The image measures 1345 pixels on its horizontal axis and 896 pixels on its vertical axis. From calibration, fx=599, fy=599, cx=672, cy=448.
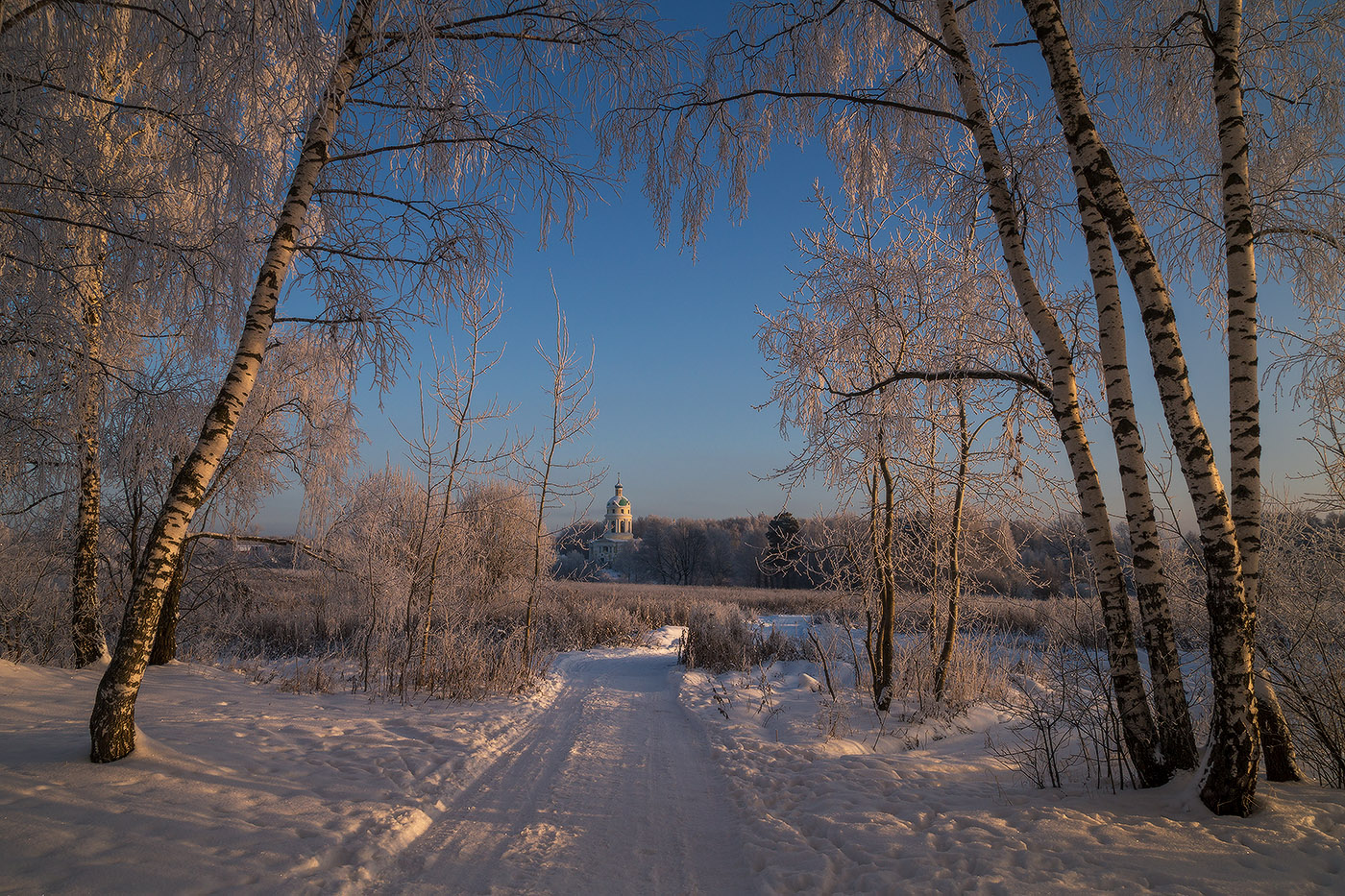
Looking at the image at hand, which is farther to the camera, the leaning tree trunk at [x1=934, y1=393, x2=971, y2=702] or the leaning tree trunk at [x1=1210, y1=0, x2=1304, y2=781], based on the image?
the leaning tree trunk at [x1=934, y1=393, x2=971, y2=702]

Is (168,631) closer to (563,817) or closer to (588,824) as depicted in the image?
(563,817)

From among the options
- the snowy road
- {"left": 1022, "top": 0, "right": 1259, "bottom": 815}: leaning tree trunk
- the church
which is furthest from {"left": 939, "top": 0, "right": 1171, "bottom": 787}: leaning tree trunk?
the church

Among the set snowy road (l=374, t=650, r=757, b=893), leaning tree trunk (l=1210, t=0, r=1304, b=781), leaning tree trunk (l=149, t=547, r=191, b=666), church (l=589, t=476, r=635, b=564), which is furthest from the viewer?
church (l=589, t=476, r=635, b=564)

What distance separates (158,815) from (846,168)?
6.75 metres

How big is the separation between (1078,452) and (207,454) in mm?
5717

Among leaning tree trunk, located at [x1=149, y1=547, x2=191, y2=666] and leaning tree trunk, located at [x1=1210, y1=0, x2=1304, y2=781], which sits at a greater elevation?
leaning tree trunk, located at [x1=1210, y1=0, x2=1304, y2=781]

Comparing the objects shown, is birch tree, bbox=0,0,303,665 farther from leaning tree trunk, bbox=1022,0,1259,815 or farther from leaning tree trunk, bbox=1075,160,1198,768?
leaning tree trunk, bbox=1075,160,1198,768

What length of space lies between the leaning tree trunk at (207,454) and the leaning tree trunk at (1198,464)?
4.40 metres

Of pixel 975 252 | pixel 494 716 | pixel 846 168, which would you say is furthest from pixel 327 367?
pixel 975 252

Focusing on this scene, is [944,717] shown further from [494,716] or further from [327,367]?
[327,367]

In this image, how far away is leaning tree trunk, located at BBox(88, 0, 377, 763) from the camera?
11.8 feet

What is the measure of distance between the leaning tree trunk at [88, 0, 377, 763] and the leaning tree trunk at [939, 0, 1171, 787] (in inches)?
167

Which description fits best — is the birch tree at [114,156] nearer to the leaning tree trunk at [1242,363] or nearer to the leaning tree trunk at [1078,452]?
the leaning tree trunk at [1078,452]

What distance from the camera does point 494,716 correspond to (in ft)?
22.4
